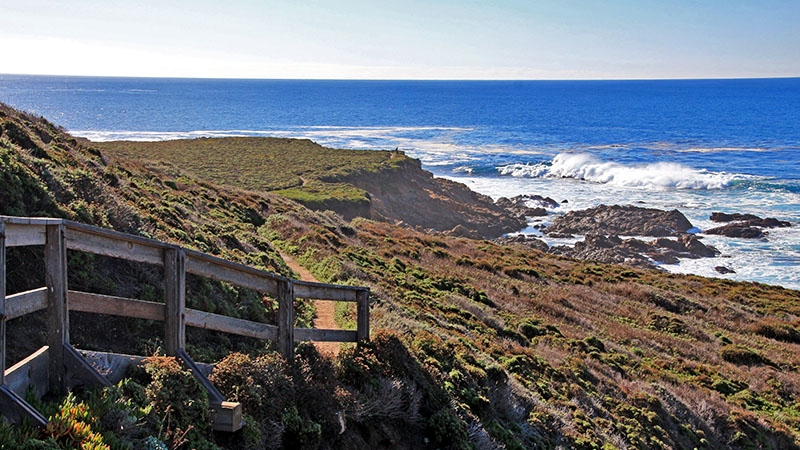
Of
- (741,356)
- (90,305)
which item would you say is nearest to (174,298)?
(90,305)

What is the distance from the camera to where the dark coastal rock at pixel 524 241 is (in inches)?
1854

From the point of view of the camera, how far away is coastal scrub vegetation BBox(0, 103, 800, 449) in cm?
556

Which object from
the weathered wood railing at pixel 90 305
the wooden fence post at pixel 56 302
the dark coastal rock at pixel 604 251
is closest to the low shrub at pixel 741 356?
the weathered wood railing at pixel 90 305

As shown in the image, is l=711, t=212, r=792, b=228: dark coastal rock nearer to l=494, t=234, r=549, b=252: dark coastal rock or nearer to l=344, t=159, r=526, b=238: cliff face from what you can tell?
l=344, t=159, r=526, b=238: cliff face

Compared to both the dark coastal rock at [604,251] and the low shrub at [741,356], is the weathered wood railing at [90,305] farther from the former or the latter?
the dark coastal rock at [604,251]

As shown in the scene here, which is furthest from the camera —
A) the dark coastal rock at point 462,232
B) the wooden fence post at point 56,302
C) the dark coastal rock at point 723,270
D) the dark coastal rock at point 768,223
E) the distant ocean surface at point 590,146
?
the distant ocean surface at point 590,146

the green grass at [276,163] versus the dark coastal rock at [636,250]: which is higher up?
the green grass at [276,163]

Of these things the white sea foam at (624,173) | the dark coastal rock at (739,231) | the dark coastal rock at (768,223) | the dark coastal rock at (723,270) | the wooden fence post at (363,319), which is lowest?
the dark coastal rock at (723,270)

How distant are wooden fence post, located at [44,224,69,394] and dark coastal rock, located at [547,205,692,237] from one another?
48.8 m

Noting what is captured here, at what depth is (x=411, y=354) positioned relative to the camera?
27.7 feet

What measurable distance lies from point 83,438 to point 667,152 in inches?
4128

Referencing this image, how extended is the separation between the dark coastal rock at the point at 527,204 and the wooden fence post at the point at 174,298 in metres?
54.4


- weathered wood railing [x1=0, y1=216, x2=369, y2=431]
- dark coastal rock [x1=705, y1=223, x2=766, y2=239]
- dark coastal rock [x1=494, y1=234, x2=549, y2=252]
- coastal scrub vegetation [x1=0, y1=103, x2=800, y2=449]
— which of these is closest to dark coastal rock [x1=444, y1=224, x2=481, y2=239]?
dark coastal rock [x1=494, y1=234, x2=549, y2=252]

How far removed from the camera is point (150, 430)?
4441 mm
